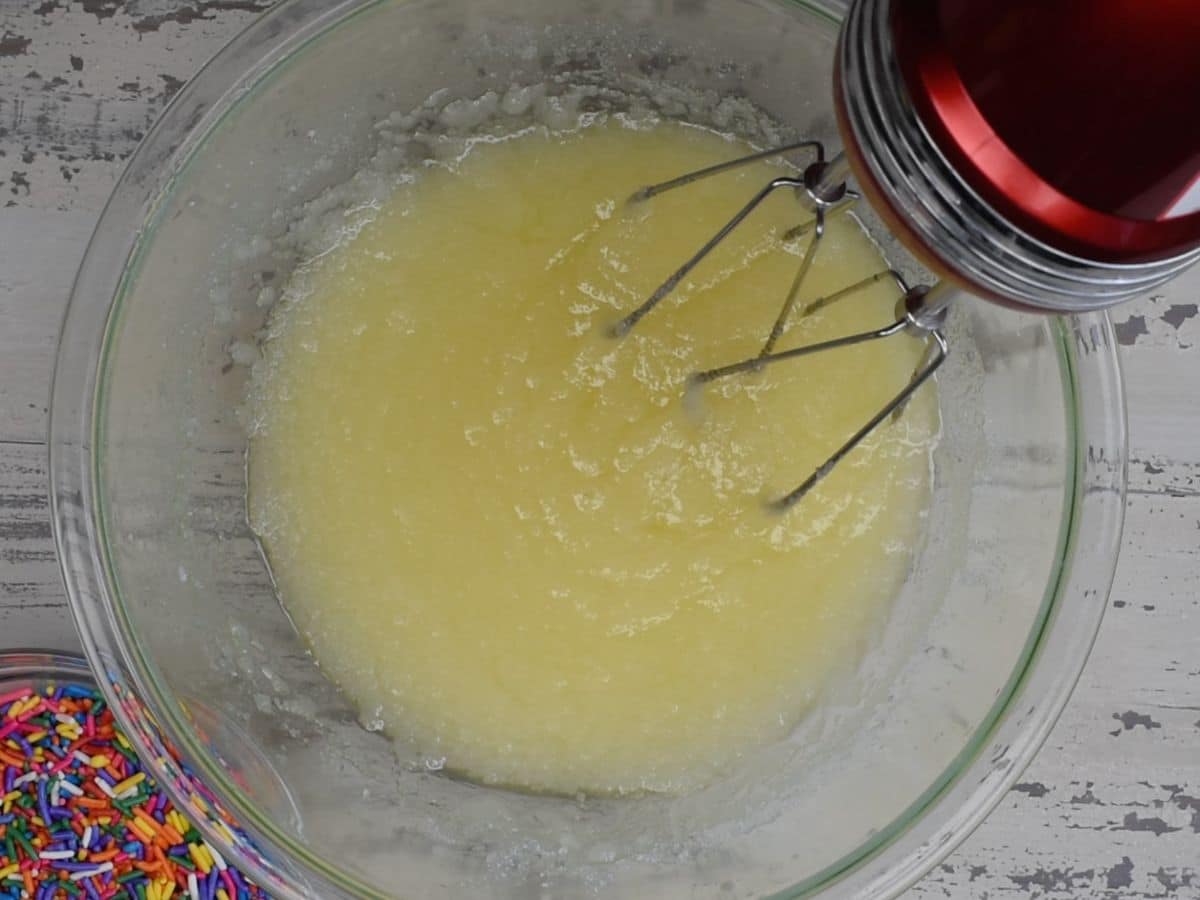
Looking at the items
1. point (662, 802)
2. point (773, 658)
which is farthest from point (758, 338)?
point (662, 802)

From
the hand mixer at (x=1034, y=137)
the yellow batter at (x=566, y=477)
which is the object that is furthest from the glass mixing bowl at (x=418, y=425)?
the hand mixer at (x=1034, y=137)

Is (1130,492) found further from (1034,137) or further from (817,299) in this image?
(1034,137)

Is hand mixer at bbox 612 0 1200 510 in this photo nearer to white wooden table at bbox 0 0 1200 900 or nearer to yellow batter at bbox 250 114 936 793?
yellow batter at bbox 250 114 936 793

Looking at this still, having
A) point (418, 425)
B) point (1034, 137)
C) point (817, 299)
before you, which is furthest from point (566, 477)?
point (1034, 137)

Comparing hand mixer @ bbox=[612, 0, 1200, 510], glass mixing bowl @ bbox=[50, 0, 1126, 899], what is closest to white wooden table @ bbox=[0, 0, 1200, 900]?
glass mixing bowl @ bbox=[50, 0, 1126, 899]

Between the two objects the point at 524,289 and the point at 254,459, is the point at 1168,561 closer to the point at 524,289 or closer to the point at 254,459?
the point at 524,289

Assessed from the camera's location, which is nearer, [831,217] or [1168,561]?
[831,217]
